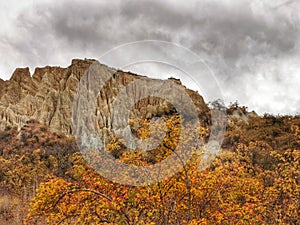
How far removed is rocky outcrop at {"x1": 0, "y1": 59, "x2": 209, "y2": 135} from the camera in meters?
54.8

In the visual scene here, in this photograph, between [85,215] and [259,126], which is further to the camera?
[259,126]

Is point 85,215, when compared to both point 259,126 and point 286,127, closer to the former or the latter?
point 286,127

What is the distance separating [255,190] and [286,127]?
23.8 m

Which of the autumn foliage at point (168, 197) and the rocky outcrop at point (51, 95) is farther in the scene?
the rocky outcrop at point (51, 95)

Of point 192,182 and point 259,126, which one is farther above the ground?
point 259,126

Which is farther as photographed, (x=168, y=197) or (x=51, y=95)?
(x=51, y=95)

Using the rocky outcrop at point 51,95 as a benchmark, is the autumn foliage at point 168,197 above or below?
below

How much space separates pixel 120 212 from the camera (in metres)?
7.19

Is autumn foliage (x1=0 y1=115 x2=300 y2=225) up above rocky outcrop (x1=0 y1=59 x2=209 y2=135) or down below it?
below

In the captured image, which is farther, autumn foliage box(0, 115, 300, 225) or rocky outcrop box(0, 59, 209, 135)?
rocky outcrop box(0, 59, 209, 135)

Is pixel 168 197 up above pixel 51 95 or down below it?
below

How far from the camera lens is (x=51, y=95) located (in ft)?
191

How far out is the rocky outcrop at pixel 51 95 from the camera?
54.8 meters

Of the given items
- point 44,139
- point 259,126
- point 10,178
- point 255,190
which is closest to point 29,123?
point 44,139
